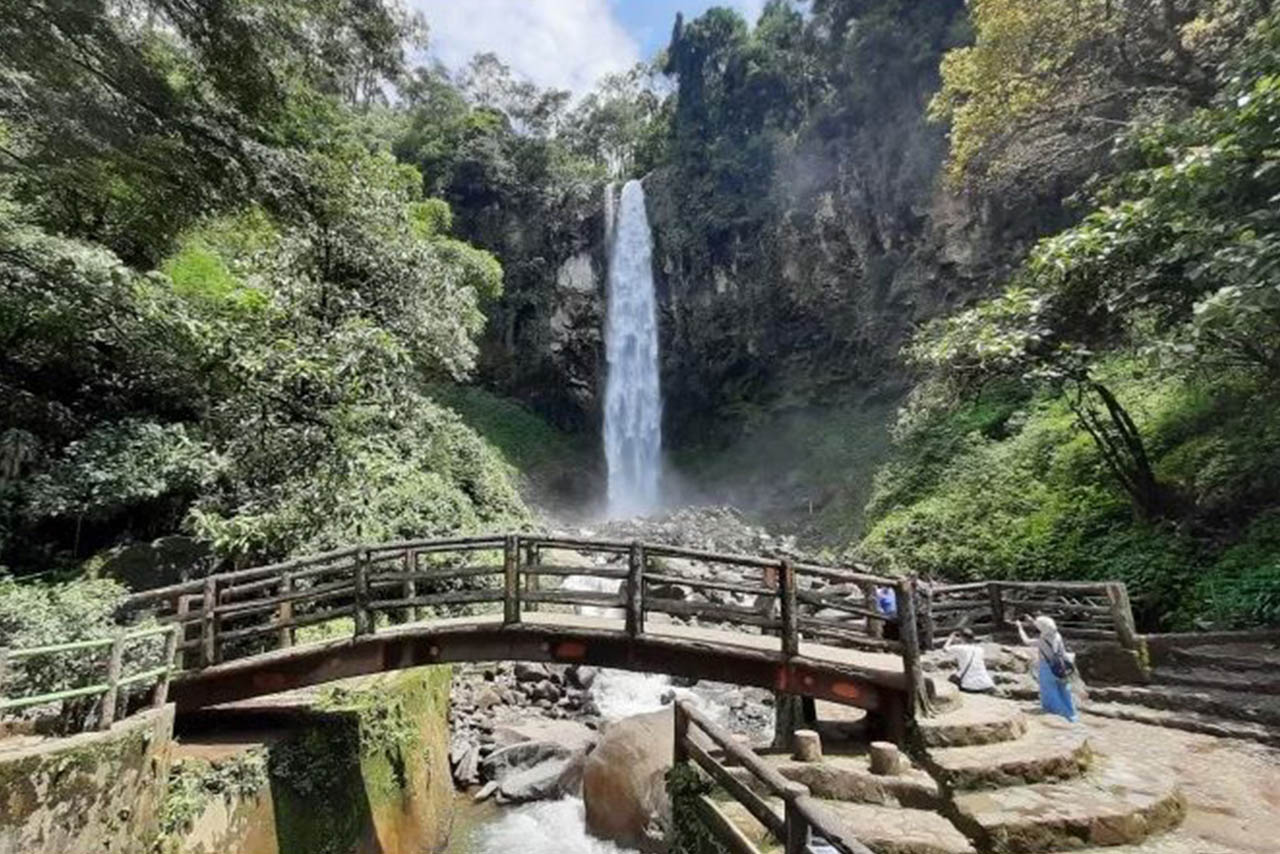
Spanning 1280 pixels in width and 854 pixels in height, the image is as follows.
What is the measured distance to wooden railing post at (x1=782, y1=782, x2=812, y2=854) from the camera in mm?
3662

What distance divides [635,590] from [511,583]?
4.41ft

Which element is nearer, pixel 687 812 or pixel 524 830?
pixel 687 812

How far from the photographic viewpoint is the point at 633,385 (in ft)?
110

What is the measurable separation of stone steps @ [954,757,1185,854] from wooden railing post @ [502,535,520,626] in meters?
4.33

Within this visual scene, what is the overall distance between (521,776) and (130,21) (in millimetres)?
9739

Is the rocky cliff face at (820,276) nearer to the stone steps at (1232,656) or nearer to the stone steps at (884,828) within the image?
the stone steps at (1232,656)

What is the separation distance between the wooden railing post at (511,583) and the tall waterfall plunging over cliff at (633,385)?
25.3 meters

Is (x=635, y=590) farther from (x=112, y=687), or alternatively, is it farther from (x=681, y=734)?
(x=112, y=687)

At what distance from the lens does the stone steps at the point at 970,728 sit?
5.74m

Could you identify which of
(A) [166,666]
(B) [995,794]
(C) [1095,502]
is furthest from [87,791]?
(C) [1095,502]

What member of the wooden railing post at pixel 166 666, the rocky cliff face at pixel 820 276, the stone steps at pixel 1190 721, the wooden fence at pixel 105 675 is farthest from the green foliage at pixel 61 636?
the rocky cliff face at pixel 820 276

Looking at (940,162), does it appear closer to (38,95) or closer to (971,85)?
(971,85)

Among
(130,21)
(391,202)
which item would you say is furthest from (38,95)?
(391,202)

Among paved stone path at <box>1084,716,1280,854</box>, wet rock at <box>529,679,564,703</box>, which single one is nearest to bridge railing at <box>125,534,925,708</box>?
paved stone path at <box>1084,716,1280,854</box>
